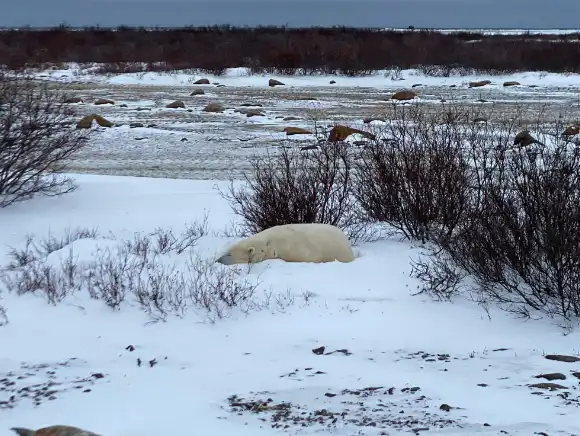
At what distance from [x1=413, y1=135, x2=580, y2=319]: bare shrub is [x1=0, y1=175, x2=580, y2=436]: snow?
26 centimetres

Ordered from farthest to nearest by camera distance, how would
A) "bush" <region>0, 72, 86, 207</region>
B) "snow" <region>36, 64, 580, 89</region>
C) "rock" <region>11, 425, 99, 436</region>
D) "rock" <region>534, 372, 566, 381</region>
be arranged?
1. "snow" <region>36, 64, 580, 89</region>
2. "bush" <region>0, 72, 86, 207</region>
3. "rock" <region>534, 372, 566, 381</region>
4. "rock" <region>11, 425, 99, 436</region>

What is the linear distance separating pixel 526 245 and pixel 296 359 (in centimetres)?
218

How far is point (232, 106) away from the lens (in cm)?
2442

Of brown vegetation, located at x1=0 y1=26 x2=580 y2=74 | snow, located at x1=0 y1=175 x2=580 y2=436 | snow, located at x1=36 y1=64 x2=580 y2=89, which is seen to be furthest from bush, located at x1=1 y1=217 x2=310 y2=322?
brown vegetation, located at x1=0 y1=26 x2=580 y2=74

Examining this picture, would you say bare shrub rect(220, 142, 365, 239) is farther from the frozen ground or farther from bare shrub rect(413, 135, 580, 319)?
bare shrub rect(413, 135, 580, 319)

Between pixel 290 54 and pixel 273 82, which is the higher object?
pixel 290 54

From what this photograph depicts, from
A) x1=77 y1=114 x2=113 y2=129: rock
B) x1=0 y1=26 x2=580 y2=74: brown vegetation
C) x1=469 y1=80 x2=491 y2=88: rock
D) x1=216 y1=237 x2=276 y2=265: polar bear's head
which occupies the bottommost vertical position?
x1=216 y1=237 x2=276 y2=265: polar bear's head

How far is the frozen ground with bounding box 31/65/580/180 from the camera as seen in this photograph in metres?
14.7

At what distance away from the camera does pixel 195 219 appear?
9031 millimetres

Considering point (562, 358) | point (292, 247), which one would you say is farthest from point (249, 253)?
point (562, 358)

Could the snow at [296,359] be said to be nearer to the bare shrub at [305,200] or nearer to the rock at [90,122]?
the bare shrub at [305,200]

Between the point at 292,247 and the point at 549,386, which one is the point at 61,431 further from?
the point at 292,247

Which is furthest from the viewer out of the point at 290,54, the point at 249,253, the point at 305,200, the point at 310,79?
the point at 290,54

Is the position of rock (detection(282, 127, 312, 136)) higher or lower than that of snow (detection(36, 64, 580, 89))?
lower
